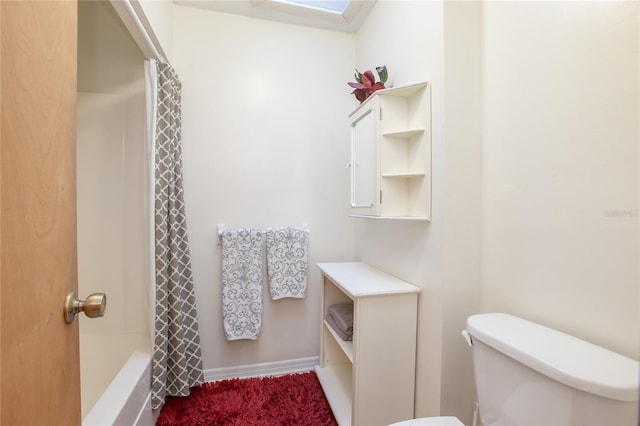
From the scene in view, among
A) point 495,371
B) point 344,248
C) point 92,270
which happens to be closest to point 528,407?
point 495,371

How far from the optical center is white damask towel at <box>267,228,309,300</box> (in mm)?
1890

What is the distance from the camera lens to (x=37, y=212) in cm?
54

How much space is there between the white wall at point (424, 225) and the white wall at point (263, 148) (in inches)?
21.2

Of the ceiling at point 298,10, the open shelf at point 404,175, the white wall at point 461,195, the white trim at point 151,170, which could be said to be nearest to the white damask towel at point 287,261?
the white trim at point 151,170

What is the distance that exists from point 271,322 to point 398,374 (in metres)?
0.99

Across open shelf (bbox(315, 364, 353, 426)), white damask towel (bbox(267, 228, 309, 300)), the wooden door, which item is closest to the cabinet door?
white damask towel (bbox(267, 228, 309, 300))

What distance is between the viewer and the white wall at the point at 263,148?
1835 mm

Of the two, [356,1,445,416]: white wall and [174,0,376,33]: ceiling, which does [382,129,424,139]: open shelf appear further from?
[174,0,376,33]: ceiling

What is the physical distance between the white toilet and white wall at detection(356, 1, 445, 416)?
26 centimetres

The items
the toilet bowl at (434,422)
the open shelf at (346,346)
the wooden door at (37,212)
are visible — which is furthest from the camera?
the open shelf at (346,346)

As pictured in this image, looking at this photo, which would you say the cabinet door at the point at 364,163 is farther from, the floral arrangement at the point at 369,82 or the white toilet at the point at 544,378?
the white toilet at the point at 544,378

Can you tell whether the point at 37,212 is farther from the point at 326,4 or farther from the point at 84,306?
the point at 326,4

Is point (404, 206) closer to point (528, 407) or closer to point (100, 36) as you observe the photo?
point (528, 407)

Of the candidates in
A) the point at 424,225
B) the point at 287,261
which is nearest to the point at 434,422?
the point at 424,225
